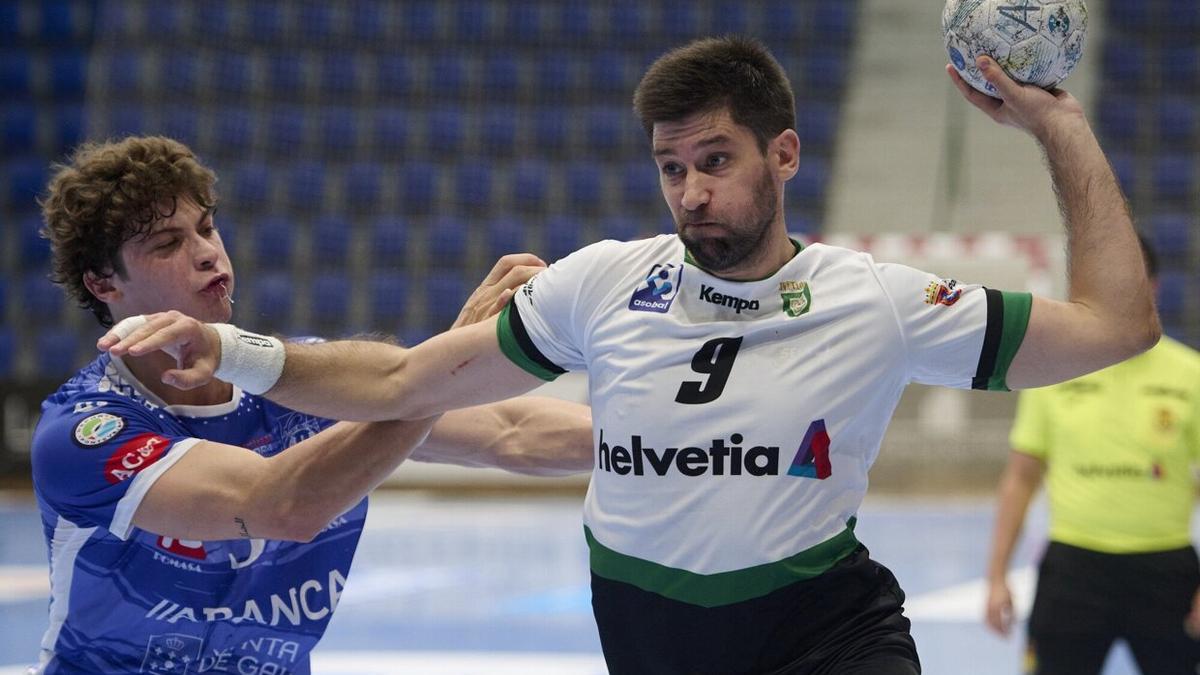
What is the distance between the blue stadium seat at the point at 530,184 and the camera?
18266 mm

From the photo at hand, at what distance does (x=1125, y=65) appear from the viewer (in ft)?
63.1

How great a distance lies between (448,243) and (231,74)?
4.44 m

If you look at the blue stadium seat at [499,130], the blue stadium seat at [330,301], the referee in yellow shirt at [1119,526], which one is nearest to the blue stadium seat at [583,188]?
the blue stadium seat at [499,130]

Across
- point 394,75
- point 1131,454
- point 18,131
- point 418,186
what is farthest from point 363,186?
point 1131,454

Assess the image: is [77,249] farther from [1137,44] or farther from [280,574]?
[1137,44]

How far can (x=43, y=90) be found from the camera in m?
19.3

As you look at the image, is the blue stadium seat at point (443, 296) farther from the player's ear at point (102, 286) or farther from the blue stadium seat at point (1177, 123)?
the player's ear at point (102, 286)

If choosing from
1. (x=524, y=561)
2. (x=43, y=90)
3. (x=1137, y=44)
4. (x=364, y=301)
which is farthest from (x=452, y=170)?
(x=1137, y=44)

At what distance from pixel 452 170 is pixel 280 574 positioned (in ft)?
50.8

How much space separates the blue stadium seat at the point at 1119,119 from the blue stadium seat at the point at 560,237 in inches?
289

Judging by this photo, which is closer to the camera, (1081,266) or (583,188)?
(1081,266)

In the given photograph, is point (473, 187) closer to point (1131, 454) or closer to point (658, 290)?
point (1131, 454)

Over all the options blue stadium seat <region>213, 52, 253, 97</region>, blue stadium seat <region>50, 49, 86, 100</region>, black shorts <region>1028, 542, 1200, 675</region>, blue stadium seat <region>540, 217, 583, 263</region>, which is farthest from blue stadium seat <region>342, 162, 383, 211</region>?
black shorts <region>1028, 542, 1200, 675</region>

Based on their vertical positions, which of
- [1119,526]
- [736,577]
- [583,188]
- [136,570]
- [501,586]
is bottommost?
[501,586]
